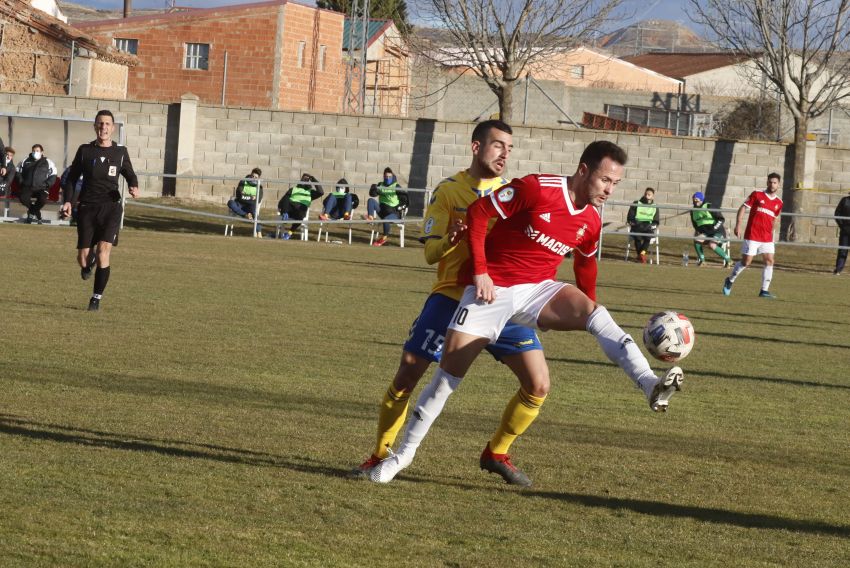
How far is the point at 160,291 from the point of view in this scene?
15617 millimetres

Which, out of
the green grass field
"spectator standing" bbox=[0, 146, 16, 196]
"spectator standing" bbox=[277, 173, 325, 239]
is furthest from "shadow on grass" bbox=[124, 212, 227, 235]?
the green grass field

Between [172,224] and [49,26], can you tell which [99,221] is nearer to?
[172,224]

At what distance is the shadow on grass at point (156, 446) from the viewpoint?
6461 millimetres

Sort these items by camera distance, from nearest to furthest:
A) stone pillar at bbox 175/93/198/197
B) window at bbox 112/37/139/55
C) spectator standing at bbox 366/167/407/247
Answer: spectator standing at bbox 366/167/407/247 < stone pillar at bbox 175/93/198/197 < window at bbox 112/37/139/55

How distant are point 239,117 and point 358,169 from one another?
3.42m

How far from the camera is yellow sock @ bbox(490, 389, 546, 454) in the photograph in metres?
6.46

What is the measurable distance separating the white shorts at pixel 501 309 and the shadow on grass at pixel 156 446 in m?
1.02

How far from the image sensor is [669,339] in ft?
21.2

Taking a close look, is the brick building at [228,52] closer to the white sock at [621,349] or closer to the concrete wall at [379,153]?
the concrete wall at [379,153]

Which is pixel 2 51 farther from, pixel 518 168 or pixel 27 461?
pixel 27 461

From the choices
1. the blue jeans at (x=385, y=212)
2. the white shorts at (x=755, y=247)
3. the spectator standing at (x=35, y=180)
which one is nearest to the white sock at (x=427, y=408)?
the white shorts at (x=755, y=247)

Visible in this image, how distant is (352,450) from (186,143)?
27239 millimetres

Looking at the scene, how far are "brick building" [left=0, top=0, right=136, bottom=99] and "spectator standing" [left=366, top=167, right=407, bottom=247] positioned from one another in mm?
16729

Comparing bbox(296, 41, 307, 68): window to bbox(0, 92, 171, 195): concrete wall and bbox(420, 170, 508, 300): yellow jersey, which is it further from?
bbox(420, 170, 508, 300): yellow jersey
